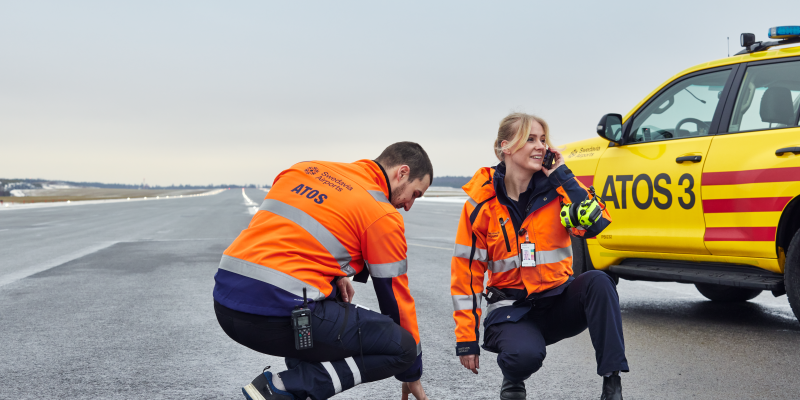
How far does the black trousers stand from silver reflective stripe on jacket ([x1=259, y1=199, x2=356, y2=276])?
233 mm

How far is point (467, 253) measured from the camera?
9.95ft

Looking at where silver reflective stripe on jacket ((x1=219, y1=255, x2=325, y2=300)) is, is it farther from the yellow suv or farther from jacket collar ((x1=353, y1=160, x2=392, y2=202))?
the yellow suv

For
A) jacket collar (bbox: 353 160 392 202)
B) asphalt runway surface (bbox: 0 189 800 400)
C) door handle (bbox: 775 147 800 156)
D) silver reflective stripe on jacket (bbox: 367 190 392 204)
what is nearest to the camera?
silver reflective stripe on jacket (bbox: 367 190 392 204)

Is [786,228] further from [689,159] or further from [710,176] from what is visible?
[689,159]

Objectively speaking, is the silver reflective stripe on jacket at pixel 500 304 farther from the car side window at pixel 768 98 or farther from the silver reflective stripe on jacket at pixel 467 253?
the car side window at pixel 768 98

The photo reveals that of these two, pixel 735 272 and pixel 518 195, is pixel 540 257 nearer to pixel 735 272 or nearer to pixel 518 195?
pixel 518 195

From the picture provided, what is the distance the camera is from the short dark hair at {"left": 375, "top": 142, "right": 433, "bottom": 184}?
2891mm

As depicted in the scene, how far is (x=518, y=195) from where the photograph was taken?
319 centimetres

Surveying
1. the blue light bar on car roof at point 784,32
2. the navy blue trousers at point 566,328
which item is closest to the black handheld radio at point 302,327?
the navy blue trousers at point 566,328

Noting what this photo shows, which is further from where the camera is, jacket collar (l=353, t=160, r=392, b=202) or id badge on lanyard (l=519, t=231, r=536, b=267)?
id badge on lanyard (l=519, t=231, r=536, b=267)

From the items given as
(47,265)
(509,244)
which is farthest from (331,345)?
(47,265)

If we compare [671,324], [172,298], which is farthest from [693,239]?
[172,298]

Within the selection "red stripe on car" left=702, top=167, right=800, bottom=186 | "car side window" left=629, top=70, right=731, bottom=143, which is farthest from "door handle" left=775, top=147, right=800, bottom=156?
"car side window" left=629, top=70, right=731, bottom=143

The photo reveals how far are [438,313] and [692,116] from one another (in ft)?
9.24
